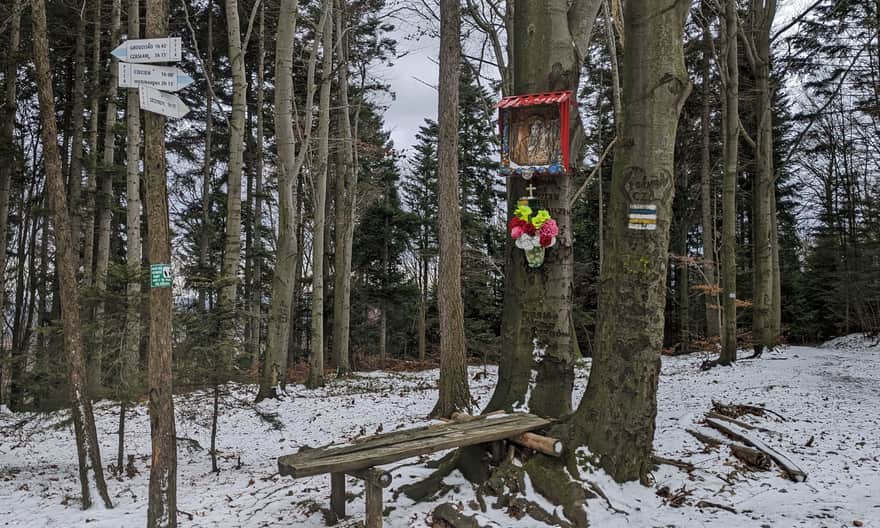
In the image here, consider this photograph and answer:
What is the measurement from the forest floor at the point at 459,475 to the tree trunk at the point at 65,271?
2.14 ft

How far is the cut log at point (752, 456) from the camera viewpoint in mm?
4461

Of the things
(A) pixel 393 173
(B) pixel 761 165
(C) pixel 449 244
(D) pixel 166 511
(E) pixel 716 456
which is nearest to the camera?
(D) pixel 166 511

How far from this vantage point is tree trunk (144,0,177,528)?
12.3 feet

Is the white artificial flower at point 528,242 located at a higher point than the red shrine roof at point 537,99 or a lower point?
lower

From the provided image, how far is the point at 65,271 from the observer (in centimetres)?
495

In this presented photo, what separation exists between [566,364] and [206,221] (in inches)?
579

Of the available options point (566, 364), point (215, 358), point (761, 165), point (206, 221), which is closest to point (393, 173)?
point (206, 221)

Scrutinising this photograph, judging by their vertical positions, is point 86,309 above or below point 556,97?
below

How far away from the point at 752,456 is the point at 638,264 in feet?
7.14

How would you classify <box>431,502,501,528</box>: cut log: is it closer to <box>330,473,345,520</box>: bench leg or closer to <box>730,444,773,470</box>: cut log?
<box>330,473,345,520</box>: bench leg

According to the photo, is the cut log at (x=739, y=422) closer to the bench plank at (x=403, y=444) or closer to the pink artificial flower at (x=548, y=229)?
the bench plank at (x=403, y=444)

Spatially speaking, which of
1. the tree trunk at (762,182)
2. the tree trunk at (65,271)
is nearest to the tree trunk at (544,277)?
the tree trunk at (65,271)

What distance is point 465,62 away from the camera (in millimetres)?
14742

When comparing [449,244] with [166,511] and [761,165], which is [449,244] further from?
[761,165]
